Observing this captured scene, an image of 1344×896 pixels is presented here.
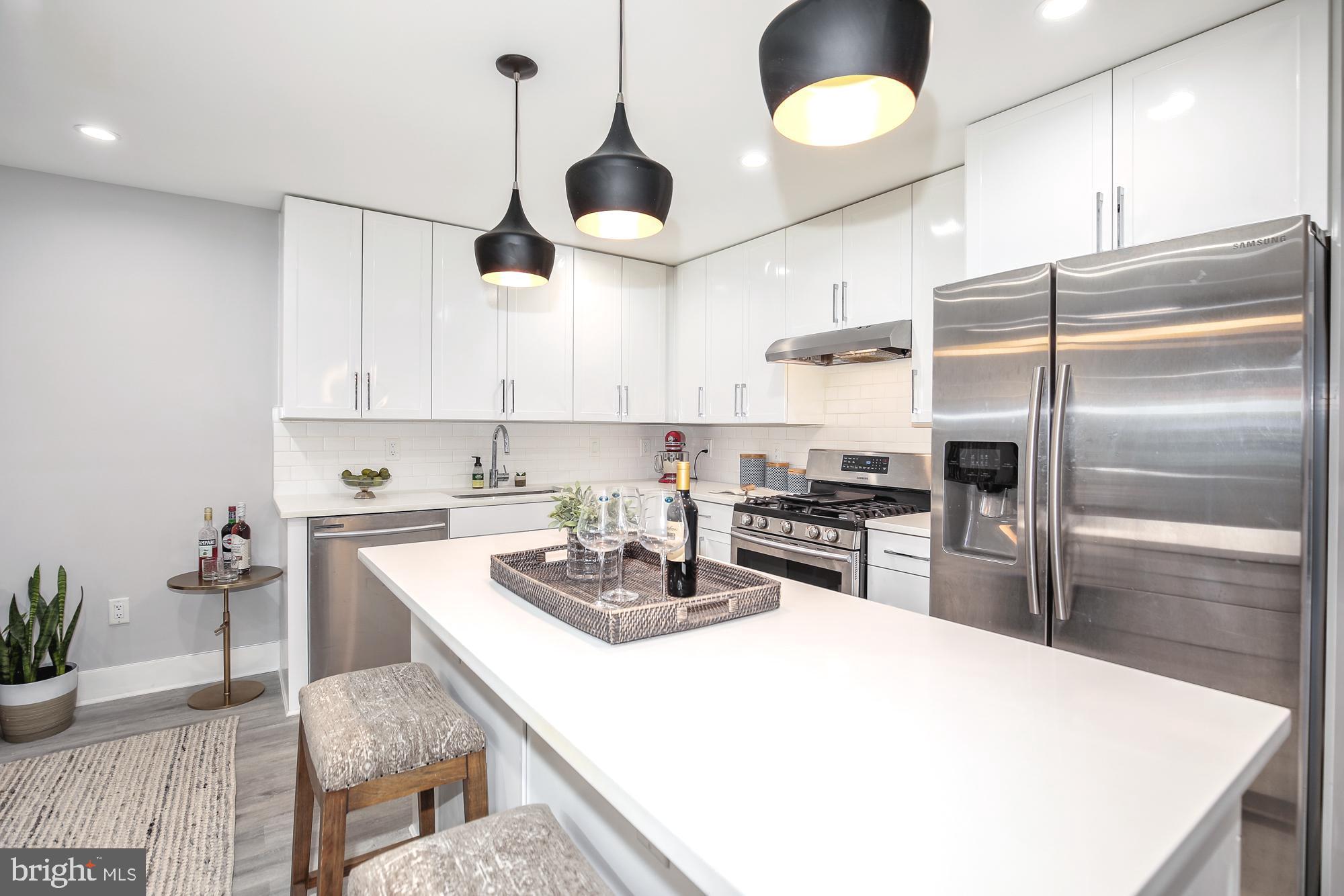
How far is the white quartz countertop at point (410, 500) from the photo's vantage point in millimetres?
3150

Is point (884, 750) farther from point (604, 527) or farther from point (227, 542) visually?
point (227, 542)

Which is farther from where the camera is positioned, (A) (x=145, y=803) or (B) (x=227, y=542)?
(B) (x=227, y=542)

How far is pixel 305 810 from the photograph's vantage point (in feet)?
5.48

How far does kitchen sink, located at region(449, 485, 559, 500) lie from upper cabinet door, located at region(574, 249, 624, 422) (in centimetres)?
52

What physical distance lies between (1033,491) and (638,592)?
1.24 metres

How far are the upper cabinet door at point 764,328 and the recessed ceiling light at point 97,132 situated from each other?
302 cm

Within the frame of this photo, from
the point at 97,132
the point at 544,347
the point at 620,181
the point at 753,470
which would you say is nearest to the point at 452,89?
the point at 620,181

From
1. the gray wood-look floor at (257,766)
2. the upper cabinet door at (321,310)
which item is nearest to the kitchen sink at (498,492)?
the upper cabinet door at (321,310)

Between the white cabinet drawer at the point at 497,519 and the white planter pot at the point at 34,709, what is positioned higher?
the white cabinet drawer at the point at 497,519

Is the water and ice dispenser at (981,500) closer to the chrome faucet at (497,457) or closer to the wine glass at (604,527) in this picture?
the wine glass at (604,527)

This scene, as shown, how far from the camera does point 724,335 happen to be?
4.18 m

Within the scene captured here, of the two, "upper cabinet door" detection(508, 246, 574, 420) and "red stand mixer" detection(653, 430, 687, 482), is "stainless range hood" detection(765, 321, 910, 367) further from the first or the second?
"upper cabinet door" detection(508, 246, 574, 420)

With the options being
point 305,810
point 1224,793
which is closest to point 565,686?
point 1224,793

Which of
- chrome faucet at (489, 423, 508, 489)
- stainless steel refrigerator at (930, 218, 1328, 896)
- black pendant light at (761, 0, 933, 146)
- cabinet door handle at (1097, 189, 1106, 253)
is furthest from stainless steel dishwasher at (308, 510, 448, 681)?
cabinet door handle at (1097, 189, 1106, 253)
